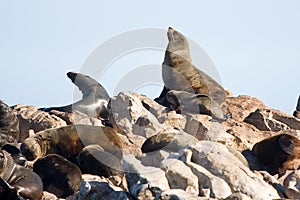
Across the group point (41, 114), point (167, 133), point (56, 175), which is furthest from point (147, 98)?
point (56, 175)

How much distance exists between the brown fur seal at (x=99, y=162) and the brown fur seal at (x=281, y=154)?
2.75 meters

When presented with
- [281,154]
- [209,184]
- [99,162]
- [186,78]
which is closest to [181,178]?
[209,184]


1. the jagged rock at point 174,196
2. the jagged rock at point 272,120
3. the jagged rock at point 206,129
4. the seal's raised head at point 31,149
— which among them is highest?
the jagged rock at point 174,196

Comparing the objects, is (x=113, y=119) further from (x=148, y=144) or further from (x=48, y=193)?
(x=48, y=193)

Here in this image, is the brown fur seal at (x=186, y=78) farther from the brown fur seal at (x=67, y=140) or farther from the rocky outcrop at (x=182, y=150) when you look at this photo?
the brown fur seal at (x=67, y=140)

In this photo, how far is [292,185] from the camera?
13047mm

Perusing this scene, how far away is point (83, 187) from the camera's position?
11906 millimetres

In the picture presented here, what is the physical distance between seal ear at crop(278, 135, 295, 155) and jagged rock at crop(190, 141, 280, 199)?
1.99 metres

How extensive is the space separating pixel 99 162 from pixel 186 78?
630 cm

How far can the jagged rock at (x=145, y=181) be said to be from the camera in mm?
11273

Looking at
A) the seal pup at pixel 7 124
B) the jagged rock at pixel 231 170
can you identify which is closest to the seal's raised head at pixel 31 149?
the seal pup at pixel 7 124

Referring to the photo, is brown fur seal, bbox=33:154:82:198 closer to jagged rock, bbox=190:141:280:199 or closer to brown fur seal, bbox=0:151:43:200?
brown fur seal, bbox=0:151:43:200

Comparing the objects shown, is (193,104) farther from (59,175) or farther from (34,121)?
(59,175)

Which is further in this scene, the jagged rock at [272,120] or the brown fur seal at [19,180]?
the jagged rock at [272,120]
